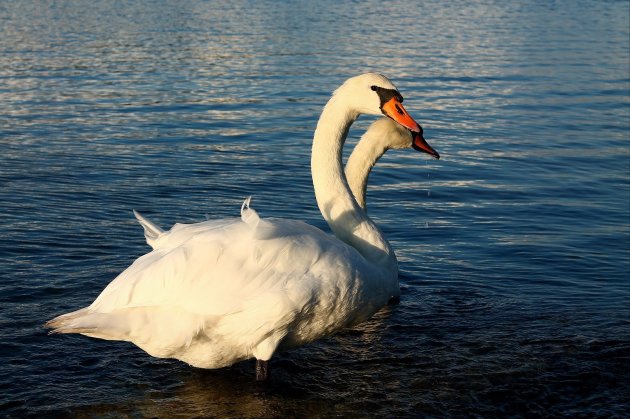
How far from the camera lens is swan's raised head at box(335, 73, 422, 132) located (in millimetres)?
6527

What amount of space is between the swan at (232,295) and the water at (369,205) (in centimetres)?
43

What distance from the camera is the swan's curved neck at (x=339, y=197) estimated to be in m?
6.30

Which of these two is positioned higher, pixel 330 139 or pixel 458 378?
pixel 330 139

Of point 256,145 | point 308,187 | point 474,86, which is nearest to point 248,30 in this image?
point 474,86

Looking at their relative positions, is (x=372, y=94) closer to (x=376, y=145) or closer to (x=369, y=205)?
(x=376, y=145)

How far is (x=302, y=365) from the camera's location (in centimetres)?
593

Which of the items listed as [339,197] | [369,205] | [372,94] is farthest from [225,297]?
[369,205]

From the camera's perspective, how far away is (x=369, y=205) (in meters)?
9.84

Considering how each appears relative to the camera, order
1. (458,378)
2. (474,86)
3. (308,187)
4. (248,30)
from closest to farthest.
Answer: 1. (458,378)
2. (308,187)
3. (474,86)
4. (248,30)

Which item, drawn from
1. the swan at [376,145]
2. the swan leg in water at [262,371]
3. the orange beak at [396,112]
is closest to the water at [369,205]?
the swan leg in water at [262,371]

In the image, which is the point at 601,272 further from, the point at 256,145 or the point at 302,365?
the point at 256,145

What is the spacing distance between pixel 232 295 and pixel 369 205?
4.95 m

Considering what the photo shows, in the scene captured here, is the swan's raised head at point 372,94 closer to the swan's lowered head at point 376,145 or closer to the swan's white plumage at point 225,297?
the swan's lowered head at point 376,145

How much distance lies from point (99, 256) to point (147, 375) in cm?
218
